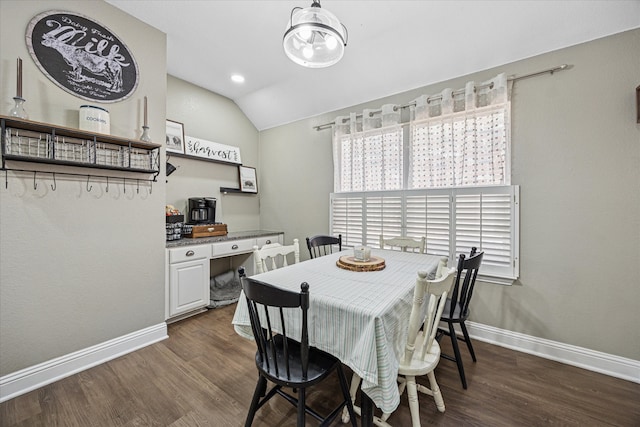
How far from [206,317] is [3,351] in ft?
4.84

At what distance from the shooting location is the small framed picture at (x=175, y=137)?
3.09 meters

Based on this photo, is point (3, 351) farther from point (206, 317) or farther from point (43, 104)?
point (43, 104)

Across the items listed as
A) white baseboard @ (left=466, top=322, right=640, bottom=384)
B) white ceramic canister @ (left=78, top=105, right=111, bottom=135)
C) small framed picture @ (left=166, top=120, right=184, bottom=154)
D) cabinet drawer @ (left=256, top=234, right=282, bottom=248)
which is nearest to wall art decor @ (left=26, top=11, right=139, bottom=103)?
white ceramic canister @ (left=78, top=105, right=111, bottom=135)

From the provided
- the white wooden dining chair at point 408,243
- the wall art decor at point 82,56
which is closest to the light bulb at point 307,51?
the wall art decor at point 82,56

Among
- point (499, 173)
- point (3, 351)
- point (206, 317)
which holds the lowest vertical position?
point (206, 317)

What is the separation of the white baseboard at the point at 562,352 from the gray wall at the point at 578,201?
5cm

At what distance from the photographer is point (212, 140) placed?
3604 mm

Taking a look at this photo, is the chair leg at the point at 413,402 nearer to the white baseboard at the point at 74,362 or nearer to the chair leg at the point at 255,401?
the chair leg at the point at 255,401

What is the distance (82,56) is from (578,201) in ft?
13.1

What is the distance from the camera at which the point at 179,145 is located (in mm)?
3182

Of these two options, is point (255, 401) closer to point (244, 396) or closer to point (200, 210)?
point (244, 396)

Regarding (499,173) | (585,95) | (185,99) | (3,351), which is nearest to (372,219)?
(499,173)

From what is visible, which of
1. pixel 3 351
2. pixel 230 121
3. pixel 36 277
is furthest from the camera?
pixel 230 121

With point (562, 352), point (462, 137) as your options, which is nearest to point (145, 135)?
point (462, 137)
